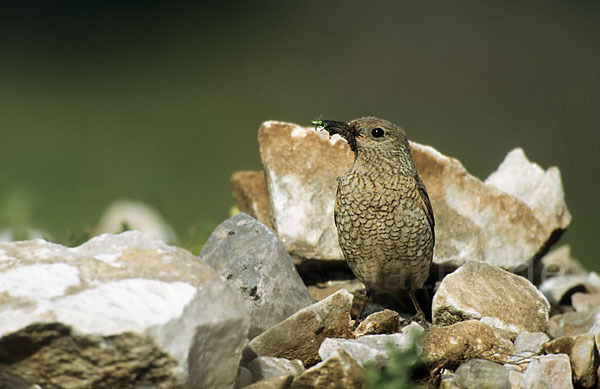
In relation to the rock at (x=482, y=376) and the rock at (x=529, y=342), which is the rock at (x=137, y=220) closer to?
the rock at (x=529, y=342)

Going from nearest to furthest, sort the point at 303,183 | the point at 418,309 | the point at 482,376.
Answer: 1. the point at 482,376
2. the point at 418,309
3. the point at 303,183

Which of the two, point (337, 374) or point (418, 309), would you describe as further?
point (418, 309)

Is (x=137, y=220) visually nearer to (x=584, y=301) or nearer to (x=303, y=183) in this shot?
(x=303, y=183)

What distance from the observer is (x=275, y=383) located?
2.00 m

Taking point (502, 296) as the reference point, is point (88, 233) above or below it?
above

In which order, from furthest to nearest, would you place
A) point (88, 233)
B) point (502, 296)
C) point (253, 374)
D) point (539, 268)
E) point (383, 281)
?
point (88, 233) → point (539, 268) → point (383, 281) → point (502, 296) → point (253, 374)

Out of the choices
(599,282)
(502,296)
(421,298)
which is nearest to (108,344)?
(502,296)

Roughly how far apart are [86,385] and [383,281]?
1481 millimetres

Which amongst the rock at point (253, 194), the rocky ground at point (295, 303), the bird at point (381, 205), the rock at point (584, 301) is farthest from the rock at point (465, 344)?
the rock at point (253, 194)

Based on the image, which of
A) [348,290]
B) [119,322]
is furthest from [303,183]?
[119,322]

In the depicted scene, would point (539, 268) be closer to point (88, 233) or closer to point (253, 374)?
point (253, 374)

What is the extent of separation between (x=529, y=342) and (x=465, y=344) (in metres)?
0.30

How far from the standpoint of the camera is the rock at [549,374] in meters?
2.21

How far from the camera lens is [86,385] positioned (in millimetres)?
1855
